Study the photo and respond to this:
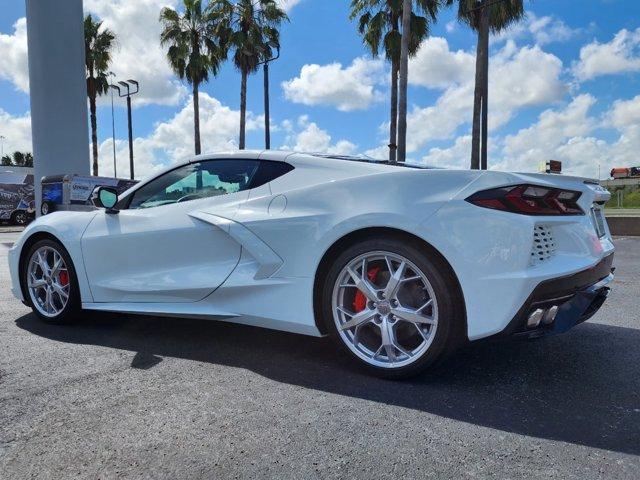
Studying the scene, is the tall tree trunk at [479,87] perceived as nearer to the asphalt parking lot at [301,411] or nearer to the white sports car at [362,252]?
the asphalt parking lot at [301,411]

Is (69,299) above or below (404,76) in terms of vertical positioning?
below

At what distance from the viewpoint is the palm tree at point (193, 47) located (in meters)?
28.5

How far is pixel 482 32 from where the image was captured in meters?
17.7

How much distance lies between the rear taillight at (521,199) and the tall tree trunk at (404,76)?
14.2 metres

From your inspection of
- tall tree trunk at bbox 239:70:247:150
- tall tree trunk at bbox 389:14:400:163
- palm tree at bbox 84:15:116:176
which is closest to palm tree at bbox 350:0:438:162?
tall tree trunk at bbox 389:14:400:163

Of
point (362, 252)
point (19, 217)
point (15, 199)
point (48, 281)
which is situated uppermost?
point (15, 199)

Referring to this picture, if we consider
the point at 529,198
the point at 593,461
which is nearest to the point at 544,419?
the point at 593,461

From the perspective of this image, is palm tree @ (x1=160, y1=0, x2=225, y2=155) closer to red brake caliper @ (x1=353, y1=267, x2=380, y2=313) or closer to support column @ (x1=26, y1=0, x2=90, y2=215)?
support column @ (x1=26, y1=0, x2=90, y2=215)

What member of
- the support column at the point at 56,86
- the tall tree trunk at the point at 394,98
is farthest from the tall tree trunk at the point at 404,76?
the support column at the point at 56,86

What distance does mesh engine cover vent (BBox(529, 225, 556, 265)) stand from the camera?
8.32 ft

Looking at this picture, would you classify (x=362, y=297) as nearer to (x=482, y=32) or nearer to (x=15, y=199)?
(x=482, y=32)

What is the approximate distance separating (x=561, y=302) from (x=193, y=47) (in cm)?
2935

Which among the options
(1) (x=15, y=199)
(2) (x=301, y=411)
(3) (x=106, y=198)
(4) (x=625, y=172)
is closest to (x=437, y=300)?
(2) (x=301, y=411)

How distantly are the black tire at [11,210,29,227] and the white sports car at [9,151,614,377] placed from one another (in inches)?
894
